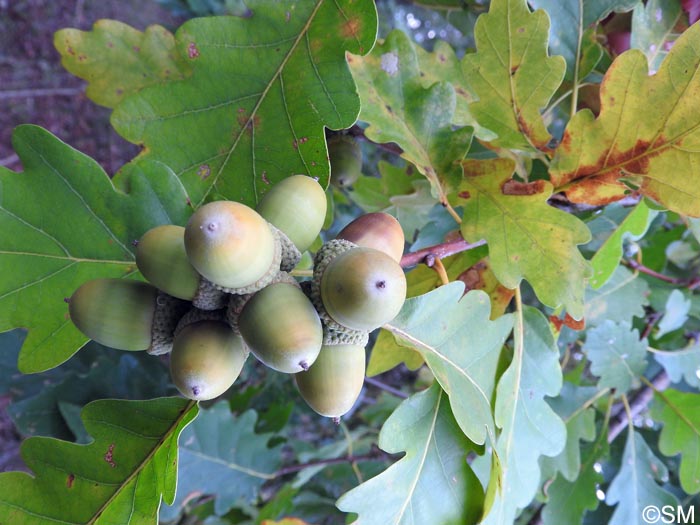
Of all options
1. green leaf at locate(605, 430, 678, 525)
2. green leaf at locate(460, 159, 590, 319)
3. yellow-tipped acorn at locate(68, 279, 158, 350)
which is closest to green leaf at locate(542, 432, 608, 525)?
green leaf at locate(605, 430, 678, 525)

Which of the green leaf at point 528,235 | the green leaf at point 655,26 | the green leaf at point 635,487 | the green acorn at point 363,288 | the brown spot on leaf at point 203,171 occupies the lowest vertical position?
the green leaf at point 635,487

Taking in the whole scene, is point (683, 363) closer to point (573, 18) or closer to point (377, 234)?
point (573, 18)

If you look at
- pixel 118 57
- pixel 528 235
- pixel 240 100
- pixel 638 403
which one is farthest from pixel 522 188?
pixel 638 403

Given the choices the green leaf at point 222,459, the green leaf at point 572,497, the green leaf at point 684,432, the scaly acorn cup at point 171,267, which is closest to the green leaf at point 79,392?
the green leaf at point 222,459

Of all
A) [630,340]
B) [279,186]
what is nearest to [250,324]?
[279,186]

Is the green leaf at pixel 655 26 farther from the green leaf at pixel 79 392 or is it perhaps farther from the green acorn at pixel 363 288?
the green leaf at pixel 79 392

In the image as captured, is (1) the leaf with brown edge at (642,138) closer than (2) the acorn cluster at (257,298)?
No

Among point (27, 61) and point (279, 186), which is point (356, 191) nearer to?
point (279, 186)
